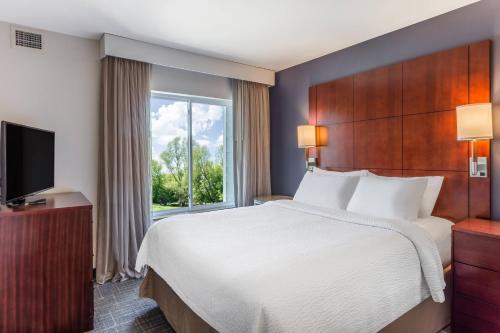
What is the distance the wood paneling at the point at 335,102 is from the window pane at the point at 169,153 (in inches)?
68.7

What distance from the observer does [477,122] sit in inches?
88.7

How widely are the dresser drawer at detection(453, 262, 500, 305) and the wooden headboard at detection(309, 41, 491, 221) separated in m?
0.61

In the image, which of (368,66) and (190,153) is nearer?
(368,66)

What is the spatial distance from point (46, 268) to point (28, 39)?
2.18m

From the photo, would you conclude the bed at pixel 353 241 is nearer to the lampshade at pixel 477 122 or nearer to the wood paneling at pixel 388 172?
the wood paneling at pixel 388 172

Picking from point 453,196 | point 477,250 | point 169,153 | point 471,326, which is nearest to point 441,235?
point 477,250

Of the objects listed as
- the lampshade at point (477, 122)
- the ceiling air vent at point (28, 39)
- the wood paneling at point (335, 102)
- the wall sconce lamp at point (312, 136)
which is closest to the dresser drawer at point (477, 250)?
the lampshade at point (477, 122)

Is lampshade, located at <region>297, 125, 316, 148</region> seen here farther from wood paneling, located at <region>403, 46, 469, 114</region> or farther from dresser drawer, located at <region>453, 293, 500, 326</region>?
dresser drawer, located at <region>453, 293, 500, 326</region>

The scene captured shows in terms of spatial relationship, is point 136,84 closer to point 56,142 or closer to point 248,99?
point 56,142

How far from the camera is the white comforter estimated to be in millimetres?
1301

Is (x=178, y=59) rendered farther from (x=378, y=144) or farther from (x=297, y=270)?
(x=297, y=270)

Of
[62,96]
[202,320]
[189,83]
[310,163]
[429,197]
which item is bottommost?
[202,320]

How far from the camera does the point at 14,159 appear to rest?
210 cm

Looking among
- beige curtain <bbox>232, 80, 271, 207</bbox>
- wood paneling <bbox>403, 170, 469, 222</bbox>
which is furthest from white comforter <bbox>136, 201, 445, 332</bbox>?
beige curtain <bbox>232, 80, 271, 207</bbox>
